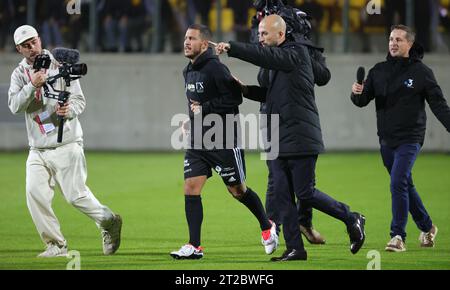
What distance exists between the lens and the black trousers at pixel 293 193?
349 inches

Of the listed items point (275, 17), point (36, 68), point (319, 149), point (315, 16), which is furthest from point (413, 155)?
point (315, 16)

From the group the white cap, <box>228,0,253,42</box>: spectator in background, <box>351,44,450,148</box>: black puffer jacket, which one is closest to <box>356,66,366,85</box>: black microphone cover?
<box>351,44,450,148</box>: black puffer jacket

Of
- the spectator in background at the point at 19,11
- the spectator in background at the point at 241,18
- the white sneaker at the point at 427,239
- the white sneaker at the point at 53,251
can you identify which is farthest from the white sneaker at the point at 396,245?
the spectator in background at the point at 19,11

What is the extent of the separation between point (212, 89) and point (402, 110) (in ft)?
6.56

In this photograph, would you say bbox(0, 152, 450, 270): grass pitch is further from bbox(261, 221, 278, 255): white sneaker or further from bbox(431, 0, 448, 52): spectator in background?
bbox(431, 0, 448, 52): spectator in background

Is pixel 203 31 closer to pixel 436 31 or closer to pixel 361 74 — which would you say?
pixel 361 74

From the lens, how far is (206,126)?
934 cm

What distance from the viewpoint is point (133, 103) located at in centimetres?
2411

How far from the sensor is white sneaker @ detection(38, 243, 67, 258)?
9.38 m

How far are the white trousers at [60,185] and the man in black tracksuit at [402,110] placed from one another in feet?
9.52

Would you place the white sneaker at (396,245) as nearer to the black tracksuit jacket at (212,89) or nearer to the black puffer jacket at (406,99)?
the black puffer jacket at (406,99)

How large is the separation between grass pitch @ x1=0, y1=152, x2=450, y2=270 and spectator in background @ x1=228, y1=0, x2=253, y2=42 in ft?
13.5
